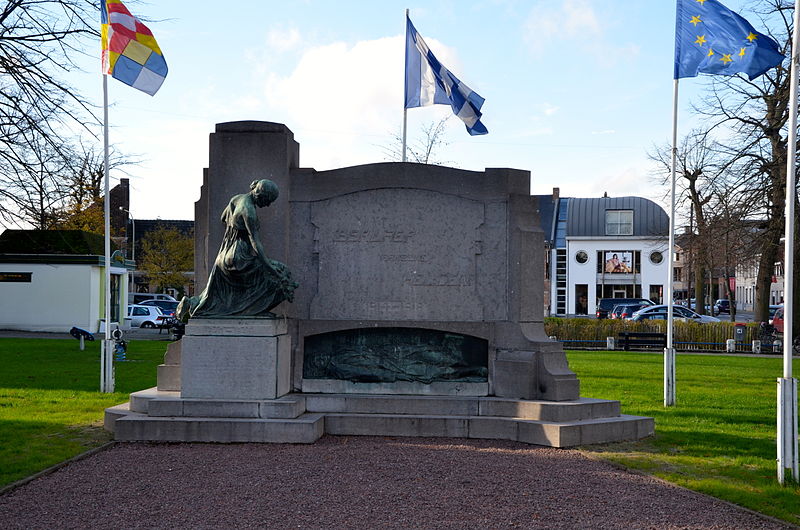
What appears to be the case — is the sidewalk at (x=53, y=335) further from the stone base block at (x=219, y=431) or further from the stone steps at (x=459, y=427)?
the stone steps at (x=459, y=427)

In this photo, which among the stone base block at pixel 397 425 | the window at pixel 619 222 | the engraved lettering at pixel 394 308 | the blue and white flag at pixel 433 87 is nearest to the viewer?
the stone base block at pixel 397 425

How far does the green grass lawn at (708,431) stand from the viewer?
25.3 ft

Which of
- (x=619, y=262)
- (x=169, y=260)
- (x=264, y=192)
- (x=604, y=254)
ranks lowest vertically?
(x=264, y=192)

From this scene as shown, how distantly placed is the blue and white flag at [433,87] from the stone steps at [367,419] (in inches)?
246

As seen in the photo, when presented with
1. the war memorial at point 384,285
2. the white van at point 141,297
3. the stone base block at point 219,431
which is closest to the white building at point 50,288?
the white van at point 141,297

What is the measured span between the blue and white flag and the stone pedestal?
6.65m

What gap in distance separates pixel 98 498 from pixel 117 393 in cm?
790

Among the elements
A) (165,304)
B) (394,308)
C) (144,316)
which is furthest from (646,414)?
(165,304)

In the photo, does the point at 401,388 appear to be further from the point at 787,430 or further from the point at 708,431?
the point at 787,430

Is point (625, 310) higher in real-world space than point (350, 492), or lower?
higher

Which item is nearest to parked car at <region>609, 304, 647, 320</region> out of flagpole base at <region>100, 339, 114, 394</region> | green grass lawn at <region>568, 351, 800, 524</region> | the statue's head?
green grass lawn at <region>568, 351, 800, 524</region>

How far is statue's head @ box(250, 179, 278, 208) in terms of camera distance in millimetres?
10242

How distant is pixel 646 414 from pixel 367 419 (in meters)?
4.84

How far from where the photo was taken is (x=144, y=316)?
135 ft
